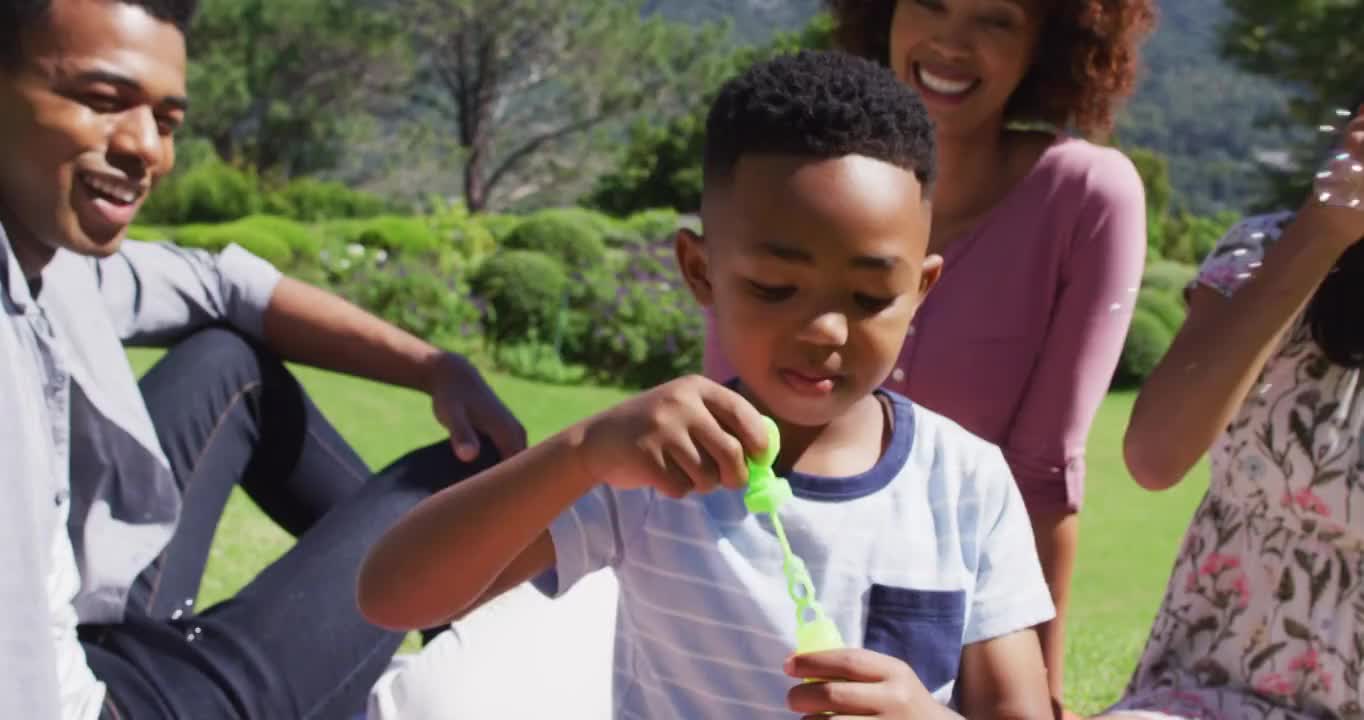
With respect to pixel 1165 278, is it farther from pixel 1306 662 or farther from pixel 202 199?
pixel 202 199

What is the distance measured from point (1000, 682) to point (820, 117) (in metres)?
0.64

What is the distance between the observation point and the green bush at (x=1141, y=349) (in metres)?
10.1

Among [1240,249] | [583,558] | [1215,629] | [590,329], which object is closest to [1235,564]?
[1215,629]

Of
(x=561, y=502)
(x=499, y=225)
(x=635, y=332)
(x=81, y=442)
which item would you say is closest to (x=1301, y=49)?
(x=499, y=225)

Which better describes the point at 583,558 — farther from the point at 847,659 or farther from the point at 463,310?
the point at 463,310

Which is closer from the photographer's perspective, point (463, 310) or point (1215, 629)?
point (1215, 629)

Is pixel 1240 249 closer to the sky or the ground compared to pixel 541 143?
closer to the sky

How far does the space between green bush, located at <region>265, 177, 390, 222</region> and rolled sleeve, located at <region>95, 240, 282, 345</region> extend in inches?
740

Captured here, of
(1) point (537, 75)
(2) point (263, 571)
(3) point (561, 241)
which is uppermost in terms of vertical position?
(2) point (263, 571)

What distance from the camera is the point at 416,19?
2850 centimetres

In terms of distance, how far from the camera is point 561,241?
37.8 ft

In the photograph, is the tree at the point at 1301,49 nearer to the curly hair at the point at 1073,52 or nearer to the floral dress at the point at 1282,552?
the curly hair at the point at 1073,52

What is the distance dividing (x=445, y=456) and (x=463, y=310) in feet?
25.7

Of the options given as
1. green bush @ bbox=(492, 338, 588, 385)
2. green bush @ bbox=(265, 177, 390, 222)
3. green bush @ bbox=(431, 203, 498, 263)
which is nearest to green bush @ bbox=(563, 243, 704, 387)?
green bush @ bbox=(492, 338, 588, 385)
